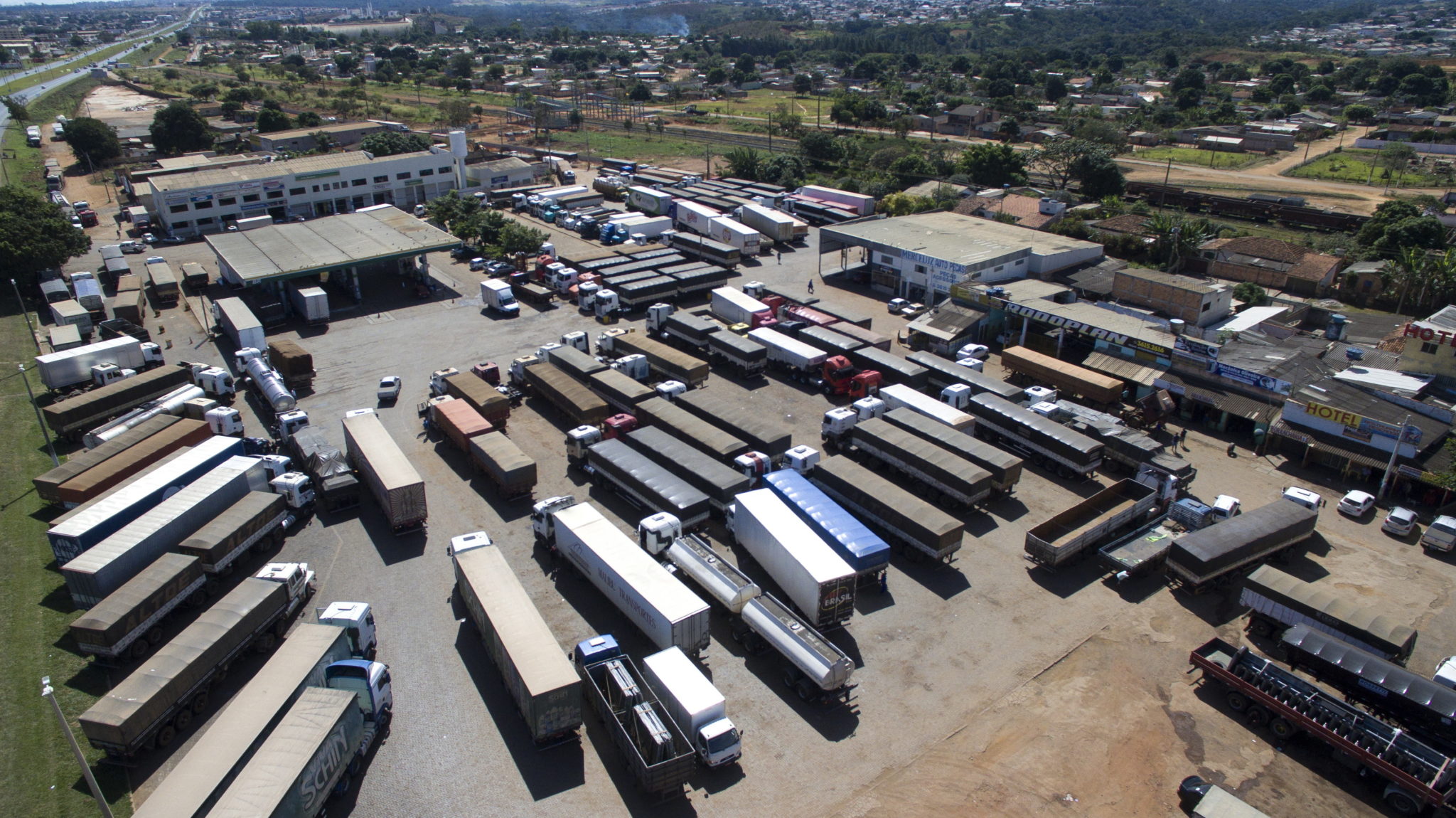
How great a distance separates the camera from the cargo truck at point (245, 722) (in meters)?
19.2

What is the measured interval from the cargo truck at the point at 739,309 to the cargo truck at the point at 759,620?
24.2 metres

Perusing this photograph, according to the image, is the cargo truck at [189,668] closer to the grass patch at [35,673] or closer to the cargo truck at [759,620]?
the grass patch at [35,673]

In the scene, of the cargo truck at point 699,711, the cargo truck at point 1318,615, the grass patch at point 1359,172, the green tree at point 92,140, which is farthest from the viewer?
the green tree at point 92,140

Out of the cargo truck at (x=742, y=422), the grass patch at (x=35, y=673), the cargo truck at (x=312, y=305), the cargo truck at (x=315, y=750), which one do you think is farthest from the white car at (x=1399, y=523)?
the cargo truck at (x=312, y=305)

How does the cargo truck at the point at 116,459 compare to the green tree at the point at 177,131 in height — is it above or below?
below

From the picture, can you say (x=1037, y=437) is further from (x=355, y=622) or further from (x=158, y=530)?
(x=158, y=530)

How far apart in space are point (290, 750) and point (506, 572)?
8.66 metres

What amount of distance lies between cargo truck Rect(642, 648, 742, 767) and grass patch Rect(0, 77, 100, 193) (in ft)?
309

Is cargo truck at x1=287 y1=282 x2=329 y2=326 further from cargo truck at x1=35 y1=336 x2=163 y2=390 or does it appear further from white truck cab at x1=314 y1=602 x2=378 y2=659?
white truck cab at x1=314 y1=602 x2=378 y2=659

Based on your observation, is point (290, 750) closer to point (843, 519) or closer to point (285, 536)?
point (285, 536)

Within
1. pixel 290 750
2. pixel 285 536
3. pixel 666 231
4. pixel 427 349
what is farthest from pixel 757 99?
pixel 290 750

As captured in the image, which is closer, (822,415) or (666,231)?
(822,415)

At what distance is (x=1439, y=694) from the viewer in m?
23.0

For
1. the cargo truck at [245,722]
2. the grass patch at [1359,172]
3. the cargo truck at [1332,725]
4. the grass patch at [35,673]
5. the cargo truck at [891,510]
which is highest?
the grass patch at [1359,172]
